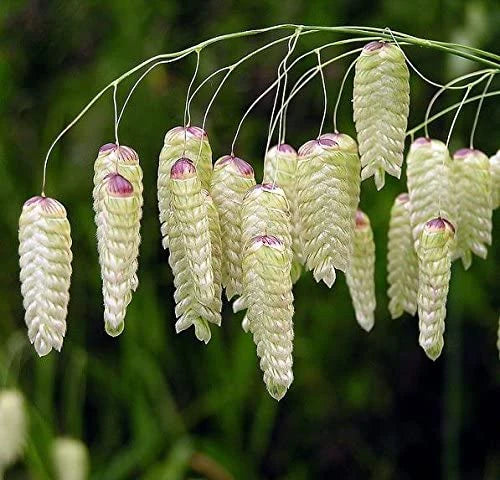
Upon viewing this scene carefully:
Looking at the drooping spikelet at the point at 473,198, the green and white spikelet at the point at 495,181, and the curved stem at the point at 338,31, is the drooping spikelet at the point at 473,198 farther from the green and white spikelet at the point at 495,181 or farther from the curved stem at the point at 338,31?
the curved stem at the point at 338,31

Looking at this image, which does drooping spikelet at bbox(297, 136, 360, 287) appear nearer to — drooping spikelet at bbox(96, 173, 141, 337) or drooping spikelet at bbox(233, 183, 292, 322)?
drooping spikelet at bbox(233, 183, 292, 322)

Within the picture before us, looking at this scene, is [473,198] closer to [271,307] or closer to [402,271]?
[402,271]

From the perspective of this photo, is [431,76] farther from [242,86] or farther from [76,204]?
[76,204]

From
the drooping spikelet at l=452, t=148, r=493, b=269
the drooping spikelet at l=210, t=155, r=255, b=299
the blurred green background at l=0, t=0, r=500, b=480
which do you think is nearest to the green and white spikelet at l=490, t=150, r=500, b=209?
the drooping spikelet at l=452, t=148, r=493, b=269

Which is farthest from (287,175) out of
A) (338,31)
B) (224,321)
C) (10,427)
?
(224,321)

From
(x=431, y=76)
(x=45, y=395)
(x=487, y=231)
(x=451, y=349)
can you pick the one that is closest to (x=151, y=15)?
(x=431, y=76)
